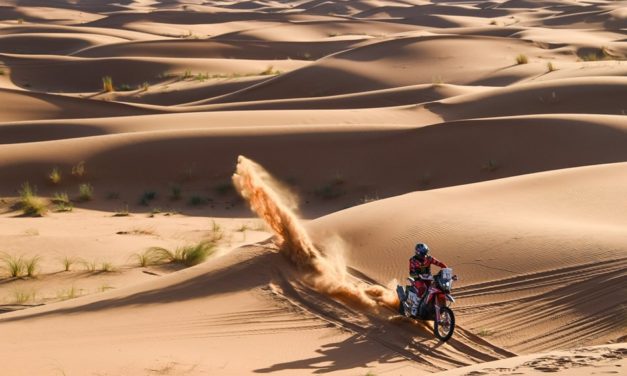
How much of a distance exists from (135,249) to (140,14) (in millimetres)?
53786

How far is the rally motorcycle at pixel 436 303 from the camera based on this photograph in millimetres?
8203

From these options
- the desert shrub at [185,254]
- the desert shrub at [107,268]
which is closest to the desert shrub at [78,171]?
the desert shrub at [185,254]

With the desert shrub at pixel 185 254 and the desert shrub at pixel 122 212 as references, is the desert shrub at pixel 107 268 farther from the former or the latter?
the desert shrub at pixel 122 212

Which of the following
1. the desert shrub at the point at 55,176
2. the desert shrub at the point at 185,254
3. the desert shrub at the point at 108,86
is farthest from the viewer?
the desert shrub at the point at 108,86

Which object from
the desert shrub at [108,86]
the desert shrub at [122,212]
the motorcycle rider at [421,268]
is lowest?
the desert shrub at [108,86]

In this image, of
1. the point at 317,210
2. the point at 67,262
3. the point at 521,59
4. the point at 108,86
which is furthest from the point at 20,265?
the point at 521,59

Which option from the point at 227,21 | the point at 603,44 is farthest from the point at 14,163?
the point at 227,21

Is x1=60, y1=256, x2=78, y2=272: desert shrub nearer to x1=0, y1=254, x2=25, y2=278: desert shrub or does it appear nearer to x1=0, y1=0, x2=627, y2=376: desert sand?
x1=0, y1=0, x2=627, y2=376: desert sand

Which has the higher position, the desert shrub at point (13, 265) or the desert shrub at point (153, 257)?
the desert shrub at point (13, 265)

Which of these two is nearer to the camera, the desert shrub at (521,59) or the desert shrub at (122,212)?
the desert shrub at (122,212)

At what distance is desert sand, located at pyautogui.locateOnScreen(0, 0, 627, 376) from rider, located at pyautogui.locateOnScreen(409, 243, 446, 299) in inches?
17.0

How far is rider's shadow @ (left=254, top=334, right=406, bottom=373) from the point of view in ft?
24.8

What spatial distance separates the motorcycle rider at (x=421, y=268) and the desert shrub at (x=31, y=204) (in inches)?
386

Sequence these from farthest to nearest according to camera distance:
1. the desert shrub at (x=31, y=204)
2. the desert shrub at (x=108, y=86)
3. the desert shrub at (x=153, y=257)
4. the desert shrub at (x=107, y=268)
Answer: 1. the desert shrub at (x=108, y=86)
2. the desert shrub at (x=31, y=204)
3. the desert shrub at (x=153, y=257)
4. the desert shrub at (x=107, y=268)
